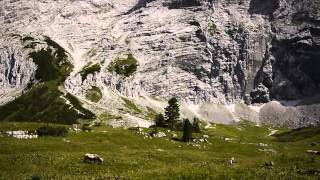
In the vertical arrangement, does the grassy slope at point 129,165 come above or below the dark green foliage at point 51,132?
above

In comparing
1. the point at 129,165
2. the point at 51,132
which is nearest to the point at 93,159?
the point at 129,165

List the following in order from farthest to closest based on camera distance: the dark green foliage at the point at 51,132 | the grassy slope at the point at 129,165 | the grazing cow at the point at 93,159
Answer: the dark green foliage at the point at 51,132, the grazing cow at the point at 93,159, the grassy slope at the point at 129,165

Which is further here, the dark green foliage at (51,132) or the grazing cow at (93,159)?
the dark green foliage at (51,132)

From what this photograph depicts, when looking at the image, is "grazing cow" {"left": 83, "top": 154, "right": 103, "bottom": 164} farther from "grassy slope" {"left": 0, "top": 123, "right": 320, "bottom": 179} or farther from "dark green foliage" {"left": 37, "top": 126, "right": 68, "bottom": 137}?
"dark green foliage" {"left": 37, "top": 126, "right": 68, "bottom": 137}

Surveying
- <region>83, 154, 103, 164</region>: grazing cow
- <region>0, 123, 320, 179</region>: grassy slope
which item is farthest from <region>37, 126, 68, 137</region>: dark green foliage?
<region>83, 154, 103, 164</region>: grazing cow

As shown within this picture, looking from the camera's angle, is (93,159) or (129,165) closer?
(129,165)

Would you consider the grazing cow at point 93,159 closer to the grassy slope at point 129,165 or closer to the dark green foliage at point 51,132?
the grassy slope at point 129,165

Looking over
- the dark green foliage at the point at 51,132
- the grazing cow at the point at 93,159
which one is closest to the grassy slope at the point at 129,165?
the grazing cow at the point at 93,159

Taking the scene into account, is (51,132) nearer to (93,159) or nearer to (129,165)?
(93,159)

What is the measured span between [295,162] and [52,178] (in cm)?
2346

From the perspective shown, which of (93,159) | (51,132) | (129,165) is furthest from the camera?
(51,132)

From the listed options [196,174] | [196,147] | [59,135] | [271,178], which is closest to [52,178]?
[196,174]

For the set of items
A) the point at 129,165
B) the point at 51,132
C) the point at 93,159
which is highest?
the point at 93,159

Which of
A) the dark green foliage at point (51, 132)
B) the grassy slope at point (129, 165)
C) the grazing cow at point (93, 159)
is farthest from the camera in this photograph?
the dark green foliage at point (51, 132)
